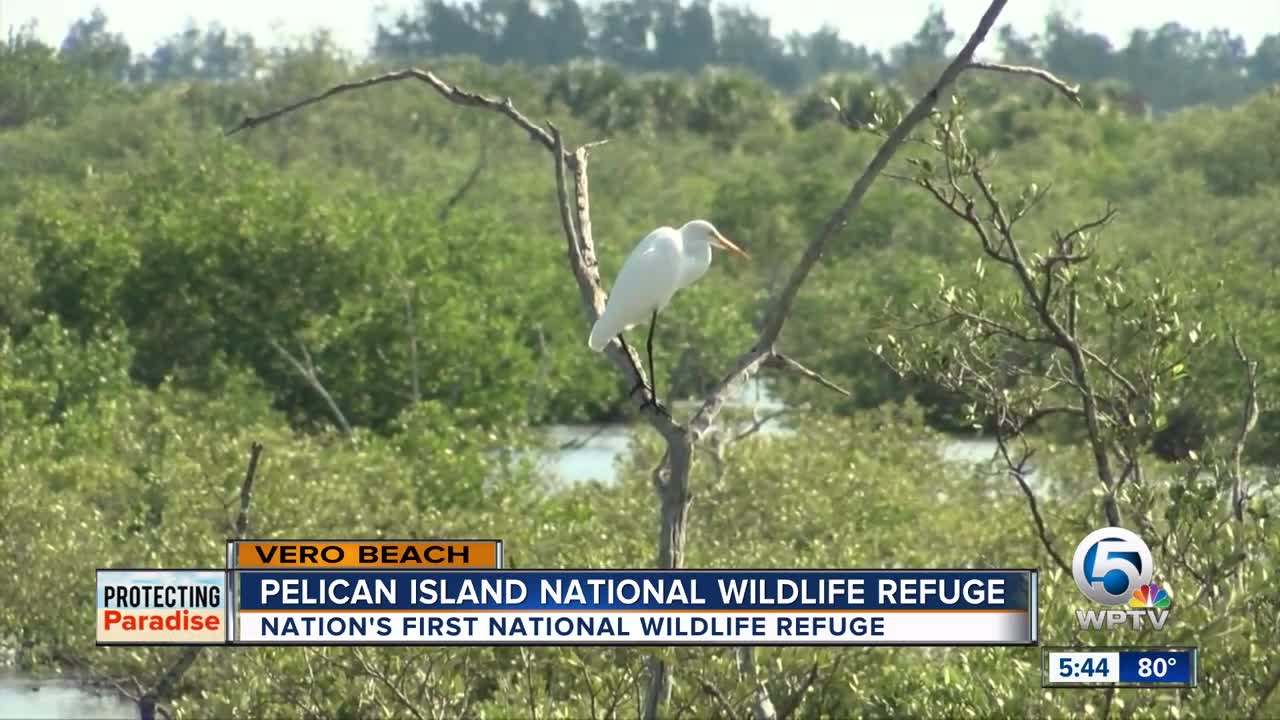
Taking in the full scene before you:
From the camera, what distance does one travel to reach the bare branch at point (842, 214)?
5.57 metres

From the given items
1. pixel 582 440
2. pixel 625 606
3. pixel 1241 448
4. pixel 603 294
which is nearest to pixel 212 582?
pixel 625 606

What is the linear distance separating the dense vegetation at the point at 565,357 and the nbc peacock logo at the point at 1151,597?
0.25 feet

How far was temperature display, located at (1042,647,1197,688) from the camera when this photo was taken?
5840 millimetres

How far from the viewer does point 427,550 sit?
791 centimetres

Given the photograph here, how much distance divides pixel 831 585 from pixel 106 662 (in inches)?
203

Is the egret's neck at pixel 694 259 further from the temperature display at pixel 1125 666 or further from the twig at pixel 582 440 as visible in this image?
the twig at pixel 582 440

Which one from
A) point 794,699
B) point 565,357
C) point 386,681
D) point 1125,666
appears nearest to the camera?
point 1125,666

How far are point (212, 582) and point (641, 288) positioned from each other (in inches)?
68.4

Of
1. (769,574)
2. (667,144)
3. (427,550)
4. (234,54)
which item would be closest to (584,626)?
(769,574)

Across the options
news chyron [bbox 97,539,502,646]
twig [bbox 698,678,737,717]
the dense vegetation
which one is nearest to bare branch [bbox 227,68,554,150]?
the dense vegetation

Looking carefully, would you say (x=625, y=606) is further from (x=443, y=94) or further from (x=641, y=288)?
(x=443, y=94)

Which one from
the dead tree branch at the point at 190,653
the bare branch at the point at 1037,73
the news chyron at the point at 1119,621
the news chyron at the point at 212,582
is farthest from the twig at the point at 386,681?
the bare branch at the point at 1037,73

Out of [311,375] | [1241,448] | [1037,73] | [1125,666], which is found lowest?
[1125,666]

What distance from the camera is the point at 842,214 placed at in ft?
18.7
